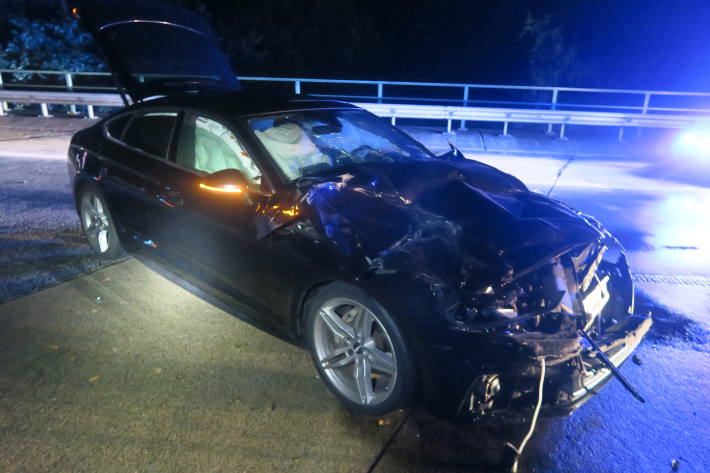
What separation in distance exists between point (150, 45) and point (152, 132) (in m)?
1.29

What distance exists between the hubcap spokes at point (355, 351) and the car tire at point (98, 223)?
2.53 m

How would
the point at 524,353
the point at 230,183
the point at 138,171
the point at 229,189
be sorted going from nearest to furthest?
the point at 524,353, the point at 230,183, the point at 229,189, the point at 138,171

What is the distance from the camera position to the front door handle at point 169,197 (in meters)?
3.77

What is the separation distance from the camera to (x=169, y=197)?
3.84 m

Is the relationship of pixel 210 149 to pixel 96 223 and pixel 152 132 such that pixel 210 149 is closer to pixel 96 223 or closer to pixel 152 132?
pixel 152 132

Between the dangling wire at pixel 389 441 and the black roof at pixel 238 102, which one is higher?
the black roof at pixel 238 102

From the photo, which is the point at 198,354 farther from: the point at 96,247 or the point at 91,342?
the point at 96,247

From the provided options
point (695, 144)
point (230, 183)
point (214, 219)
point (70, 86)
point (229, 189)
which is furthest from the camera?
point (70, 86)

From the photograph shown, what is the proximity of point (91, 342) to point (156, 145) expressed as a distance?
1.55 metres

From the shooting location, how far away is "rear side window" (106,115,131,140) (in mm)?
4590

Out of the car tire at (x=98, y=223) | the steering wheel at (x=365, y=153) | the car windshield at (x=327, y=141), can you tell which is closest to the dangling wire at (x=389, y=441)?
the car windshield at (x=327, y=141)

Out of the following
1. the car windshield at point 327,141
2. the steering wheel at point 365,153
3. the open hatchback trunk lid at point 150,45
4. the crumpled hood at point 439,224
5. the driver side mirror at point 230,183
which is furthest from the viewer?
the open hatchback trunk lid at point 150,45

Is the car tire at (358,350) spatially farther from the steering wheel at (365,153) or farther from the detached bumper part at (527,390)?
the steering wheel at (365,153)

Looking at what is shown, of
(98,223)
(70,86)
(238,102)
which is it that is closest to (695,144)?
(238,102)
